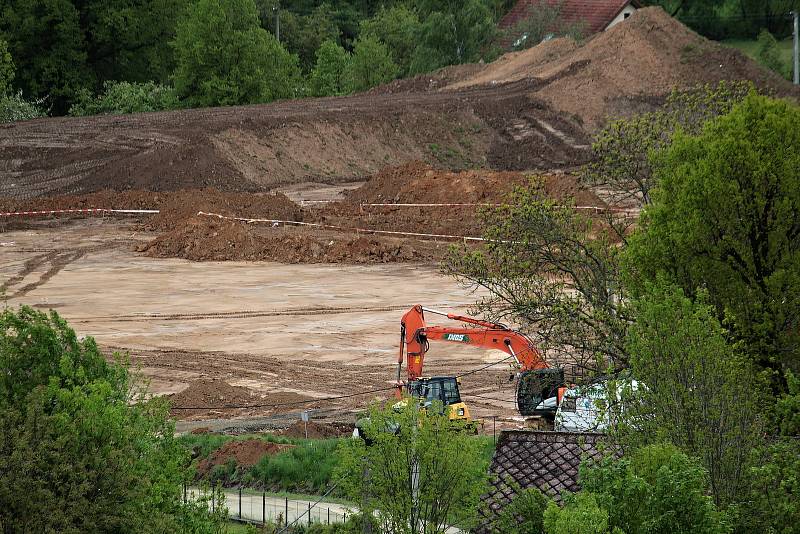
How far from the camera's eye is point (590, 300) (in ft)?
80.6

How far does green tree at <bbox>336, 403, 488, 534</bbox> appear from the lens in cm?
1702

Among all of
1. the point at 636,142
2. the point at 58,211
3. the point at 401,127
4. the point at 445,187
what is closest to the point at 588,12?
the point at 401,127

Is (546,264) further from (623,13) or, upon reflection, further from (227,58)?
(623,13)

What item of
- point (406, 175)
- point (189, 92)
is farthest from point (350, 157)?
point (189, 92)

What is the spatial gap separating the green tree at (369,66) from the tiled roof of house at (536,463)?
7287cm

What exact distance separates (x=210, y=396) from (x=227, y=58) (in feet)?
164

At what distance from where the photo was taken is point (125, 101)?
81.6 m

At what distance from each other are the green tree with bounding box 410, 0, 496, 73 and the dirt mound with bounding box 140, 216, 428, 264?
44.0m

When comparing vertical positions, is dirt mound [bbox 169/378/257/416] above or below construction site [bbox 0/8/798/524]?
below

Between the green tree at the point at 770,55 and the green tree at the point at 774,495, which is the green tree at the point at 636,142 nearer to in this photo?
the green tree at the point at 774,495

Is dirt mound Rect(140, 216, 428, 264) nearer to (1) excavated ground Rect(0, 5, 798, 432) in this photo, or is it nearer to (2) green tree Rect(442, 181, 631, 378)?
(1) excavated ground Rect(0, 5, 798, 432)

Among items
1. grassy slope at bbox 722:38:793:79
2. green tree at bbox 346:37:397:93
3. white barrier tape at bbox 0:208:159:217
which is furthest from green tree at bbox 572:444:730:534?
grassy slope at bbox 722:38:793:79

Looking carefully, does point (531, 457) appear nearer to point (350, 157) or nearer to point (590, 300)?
point (590, 300)

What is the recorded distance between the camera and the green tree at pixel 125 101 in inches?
3206
